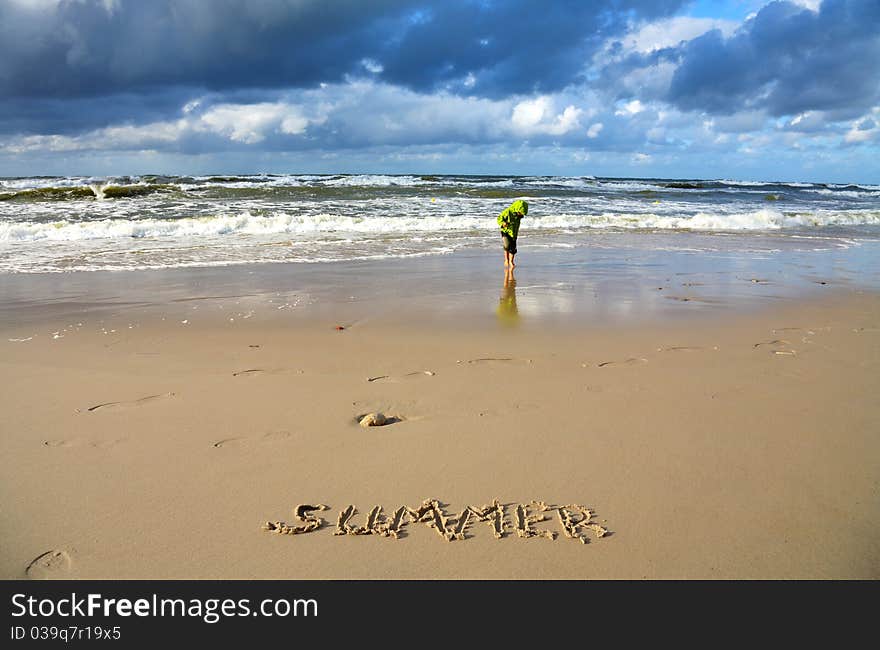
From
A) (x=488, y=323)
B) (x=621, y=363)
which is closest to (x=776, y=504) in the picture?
(x=621, y=363)

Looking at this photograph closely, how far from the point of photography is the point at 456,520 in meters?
2.47

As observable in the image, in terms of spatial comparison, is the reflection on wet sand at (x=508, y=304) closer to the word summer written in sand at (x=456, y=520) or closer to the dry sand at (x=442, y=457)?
the dry sand at (x=442, y=457)

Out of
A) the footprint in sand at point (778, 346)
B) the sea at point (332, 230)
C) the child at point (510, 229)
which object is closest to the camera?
the footprint in sand at point (778, 346)

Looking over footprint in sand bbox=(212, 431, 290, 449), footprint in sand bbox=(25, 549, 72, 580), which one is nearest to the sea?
footprint in sand bbox=(212, 431, 290, 449)

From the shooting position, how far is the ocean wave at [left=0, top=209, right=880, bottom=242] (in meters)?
15.3

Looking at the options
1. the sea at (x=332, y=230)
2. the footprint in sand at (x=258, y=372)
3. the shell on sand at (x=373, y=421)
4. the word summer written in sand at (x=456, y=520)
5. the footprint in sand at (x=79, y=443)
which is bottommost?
the word summer written in sand at (x=456, y=520)

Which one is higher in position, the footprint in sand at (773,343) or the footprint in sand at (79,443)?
the footprint in sand at (773,343)

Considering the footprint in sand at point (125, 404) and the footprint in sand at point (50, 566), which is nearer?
the footprint in sand at point (50, 566)

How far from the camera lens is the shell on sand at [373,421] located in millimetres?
3400

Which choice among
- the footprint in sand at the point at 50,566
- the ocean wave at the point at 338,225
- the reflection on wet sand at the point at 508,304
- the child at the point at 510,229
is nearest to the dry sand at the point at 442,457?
the footprint in sand at the point at 50,566

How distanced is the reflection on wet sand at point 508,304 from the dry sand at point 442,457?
928 mm

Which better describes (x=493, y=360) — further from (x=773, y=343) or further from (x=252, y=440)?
(x=773, y=343)

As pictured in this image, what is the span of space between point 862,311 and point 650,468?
17.2ft

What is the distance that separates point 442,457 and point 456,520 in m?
0.57
